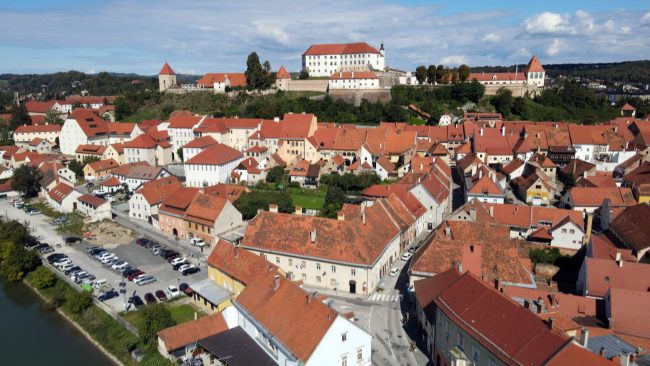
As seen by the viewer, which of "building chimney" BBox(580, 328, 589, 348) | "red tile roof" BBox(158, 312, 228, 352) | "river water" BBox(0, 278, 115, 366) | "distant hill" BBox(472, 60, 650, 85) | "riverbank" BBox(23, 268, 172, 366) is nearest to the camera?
"building chimney" BBox(580, 328, 589, 348)

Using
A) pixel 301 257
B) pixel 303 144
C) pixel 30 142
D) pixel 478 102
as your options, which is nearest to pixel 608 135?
pixel 478 102

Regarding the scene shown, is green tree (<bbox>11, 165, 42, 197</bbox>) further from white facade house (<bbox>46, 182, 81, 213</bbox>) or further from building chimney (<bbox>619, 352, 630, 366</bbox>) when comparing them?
building chimney (<bbox>619, 352, 630, 366</bbox>)

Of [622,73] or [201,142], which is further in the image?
[622,73]

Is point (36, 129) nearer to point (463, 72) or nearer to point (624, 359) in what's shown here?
point (463, 72)

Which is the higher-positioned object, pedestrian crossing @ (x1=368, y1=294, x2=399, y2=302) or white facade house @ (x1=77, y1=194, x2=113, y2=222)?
white facade house @ (x1=77, y1=194, x2=113, y2=222)

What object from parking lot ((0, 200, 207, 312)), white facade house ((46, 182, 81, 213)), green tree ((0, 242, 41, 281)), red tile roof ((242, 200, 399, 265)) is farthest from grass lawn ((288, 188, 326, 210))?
white facade house ((46, 182, 81, 213))

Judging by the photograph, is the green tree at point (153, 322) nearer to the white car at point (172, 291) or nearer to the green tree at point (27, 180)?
the white car at point (172, 291)

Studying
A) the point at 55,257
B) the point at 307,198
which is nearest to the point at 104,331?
the point at 55,257
